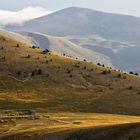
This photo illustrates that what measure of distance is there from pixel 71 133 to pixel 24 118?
35203 mm

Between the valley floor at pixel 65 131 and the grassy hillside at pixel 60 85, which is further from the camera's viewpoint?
the grassy hillside at pixel 60 85

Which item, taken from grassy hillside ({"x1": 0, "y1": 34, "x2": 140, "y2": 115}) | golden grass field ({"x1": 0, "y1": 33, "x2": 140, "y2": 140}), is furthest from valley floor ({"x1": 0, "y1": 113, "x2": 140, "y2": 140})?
grassy hillside ({"x1": 0, "y1": 34, "x2": 140, "y2": 115})

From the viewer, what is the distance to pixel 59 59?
7451 inches

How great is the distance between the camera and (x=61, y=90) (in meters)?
156

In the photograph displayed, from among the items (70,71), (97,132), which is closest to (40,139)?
(97,132)

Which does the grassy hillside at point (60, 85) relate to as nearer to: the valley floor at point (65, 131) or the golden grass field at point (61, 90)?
the golden grass field at point (61, 90)

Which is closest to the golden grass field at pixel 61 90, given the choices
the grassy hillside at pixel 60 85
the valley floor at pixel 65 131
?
the grassy hillside at pixel 60 85

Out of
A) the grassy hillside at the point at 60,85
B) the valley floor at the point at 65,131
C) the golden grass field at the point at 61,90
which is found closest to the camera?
the valley floor at the point at 65,131

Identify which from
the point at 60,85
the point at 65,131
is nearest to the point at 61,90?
the point at 60,85

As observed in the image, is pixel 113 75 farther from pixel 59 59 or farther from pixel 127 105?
pixel 127 105

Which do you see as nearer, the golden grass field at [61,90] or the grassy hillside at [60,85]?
the golden grass field at [61,90]

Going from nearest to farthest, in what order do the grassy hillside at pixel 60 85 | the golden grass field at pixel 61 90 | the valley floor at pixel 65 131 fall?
the valley floor at pixel 65 131
the golden grass field at pixel 61 90
the grassy hillside at pixel 60 85

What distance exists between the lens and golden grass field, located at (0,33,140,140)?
116938mm

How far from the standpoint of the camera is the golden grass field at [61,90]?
11694cm
